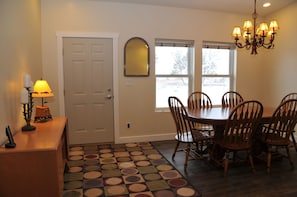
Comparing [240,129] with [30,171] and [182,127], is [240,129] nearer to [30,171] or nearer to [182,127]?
[182,127]

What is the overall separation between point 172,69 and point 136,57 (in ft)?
2.76

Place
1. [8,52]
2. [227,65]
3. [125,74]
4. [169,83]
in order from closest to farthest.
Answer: [8,52], [125,74], [169,83], [227,65]

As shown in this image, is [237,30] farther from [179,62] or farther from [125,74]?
[125,74]

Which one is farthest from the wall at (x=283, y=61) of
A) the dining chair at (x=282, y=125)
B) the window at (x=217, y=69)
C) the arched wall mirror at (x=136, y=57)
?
the arched wall mirror at (x=136, y=57)

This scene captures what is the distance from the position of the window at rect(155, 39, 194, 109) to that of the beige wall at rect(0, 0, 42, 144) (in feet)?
7.53

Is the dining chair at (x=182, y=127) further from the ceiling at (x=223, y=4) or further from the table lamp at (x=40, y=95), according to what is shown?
the ceiling at (x=223, y=4)

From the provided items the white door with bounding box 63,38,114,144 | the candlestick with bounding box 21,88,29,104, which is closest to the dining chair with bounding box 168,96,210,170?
the white door with bounding box 63,38,114,144

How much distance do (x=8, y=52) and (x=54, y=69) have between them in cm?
170

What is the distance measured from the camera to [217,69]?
16.8ft

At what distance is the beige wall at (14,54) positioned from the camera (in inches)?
86.9

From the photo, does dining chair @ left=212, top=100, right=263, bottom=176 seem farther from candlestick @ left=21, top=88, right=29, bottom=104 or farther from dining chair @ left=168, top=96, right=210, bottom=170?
candlestick @ left=21, top=88, right=29, bottom=104

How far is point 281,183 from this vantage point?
2.73 metres

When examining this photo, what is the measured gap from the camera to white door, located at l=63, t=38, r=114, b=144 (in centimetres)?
412

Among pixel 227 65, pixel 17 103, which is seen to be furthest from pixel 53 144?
pixel 227 65
